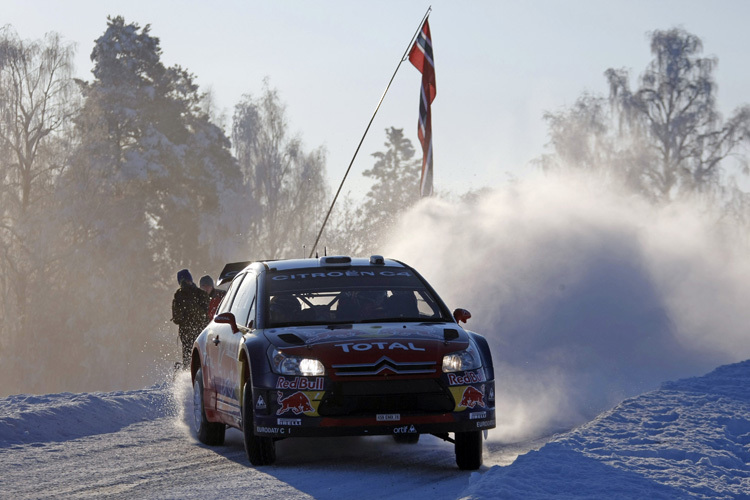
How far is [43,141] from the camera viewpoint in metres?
43.6

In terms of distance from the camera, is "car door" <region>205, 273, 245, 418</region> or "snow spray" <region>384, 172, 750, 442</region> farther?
"snow spray" <region>384, 172, 750, 442</region>

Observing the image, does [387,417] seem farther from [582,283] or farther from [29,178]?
[29,178]

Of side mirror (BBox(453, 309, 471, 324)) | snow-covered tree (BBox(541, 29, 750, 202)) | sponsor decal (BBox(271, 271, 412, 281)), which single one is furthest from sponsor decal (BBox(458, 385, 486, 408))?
snow-covered tree (BBox(541, 29, 750, 202))

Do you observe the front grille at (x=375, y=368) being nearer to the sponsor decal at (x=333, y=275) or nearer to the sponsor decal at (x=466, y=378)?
the sponsor decal at (x=466, y=378)

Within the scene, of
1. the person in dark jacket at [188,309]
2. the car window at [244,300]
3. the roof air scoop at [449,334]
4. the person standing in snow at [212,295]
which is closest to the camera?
the roof air scoop at [449,334]

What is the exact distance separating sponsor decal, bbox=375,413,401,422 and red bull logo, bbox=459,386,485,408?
1.47 ft

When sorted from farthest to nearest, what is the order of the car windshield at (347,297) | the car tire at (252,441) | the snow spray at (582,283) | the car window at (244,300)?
the snow spray at (582,283)
the car window at (244,300)
the car windshield at (347,297)
the car tire at (252,441)

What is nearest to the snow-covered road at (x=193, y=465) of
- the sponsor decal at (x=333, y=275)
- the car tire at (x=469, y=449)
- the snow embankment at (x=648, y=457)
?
the car tire at (x=469, y=449)

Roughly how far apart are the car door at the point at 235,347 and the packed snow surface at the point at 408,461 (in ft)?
1.48

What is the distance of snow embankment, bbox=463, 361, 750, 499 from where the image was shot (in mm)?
6887

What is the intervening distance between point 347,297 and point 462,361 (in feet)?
4.72

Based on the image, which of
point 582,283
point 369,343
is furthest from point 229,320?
point 582,283

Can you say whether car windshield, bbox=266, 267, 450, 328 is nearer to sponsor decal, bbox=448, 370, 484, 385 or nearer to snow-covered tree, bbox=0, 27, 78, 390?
sponsor decal, bbox=448, 370, 484, 385

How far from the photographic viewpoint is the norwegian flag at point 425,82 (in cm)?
2215
